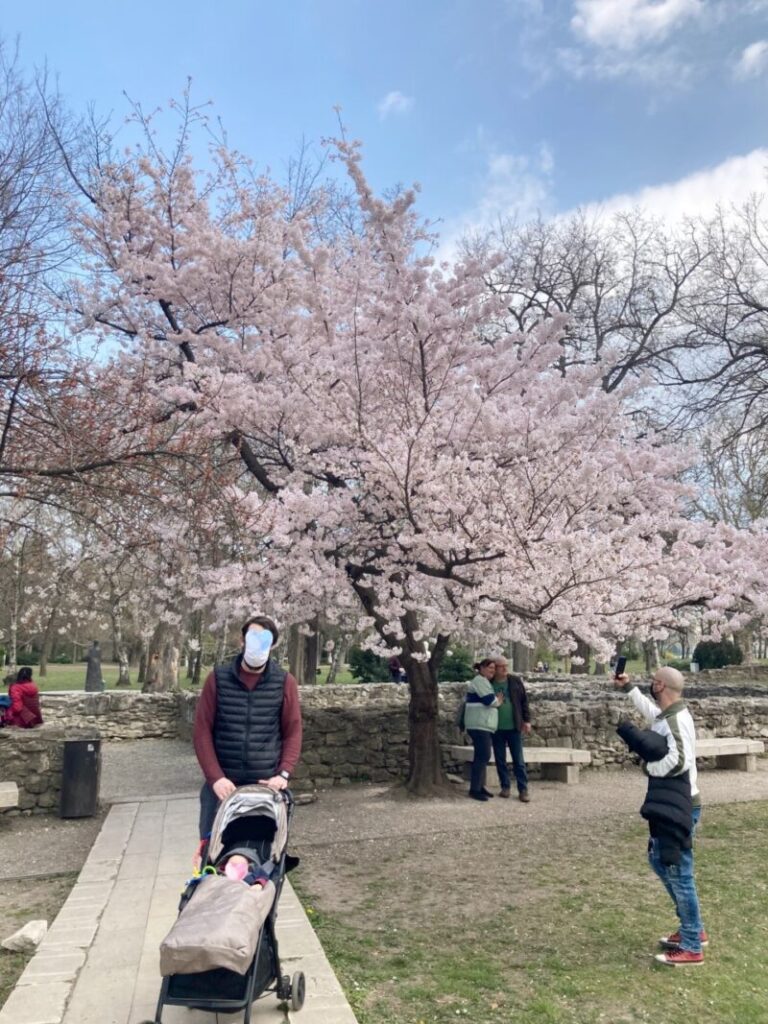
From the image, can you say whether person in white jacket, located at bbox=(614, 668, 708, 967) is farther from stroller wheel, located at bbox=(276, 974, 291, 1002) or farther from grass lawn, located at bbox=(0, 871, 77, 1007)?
grass lawn, located at bbox=(0, 871, 77, 1007)

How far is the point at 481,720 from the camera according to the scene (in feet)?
31.5

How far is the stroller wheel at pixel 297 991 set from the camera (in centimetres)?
376

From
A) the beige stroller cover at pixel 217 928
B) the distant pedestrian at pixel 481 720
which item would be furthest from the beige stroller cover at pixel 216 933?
the distant pedestrian at pixel 481 720

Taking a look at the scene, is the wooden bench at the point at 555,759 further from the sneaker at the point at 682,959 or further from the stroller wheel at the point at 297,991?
the stroller wheel at the point at 297,991

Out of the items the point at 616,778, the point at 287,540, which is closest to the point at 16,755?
the point at 287,540

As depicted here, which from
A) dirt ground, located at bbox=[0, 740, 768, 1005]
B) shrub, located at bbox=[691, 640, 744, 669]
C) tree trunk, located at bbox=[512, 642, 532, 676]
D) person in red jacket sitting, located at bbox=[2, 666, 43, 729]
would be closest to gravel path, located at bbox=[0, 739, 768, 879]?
dirt ground, located at bbox=[0, 740, 768, 1005]

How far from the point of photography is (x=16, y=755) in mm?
8875

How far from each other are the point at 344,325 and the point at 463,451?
2973 millimetres

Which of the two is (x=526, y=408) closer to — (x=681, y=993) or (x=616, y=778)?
(x=616, y=778)

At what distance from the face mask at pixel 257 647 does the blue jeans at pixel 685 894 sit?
2551mm

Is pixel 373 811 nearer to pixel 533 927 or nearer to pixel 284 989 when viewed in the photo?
pixel 533 927

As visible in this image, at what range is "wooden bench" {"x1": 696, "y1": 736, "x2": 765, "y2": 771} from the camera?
452 inches

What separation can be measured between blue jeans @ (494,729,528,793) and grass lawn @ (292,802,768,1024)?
1.57 metres

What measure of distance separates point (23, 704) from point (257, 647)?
8.01m
